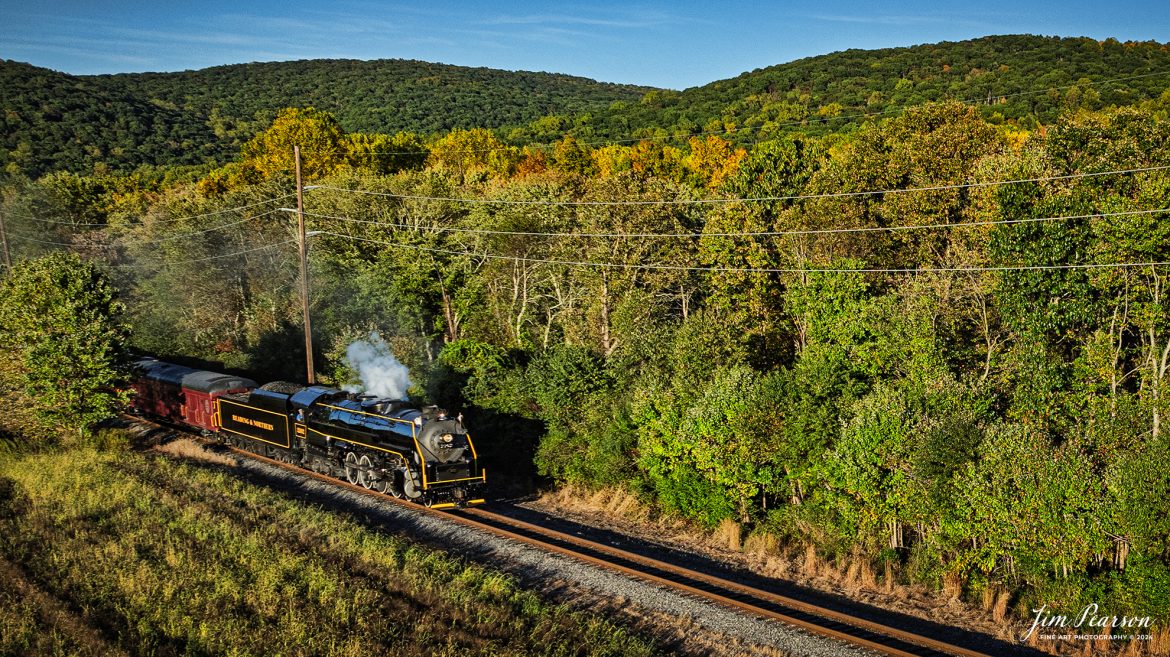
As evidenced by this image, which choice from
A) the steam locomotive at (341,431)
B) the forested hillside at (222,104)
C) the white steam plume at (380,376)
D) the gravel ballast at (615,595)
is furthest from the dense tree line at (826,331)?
the forested hillside at (222,104)

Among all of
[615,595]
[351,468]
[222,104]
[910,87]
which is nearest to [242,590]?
[615,595]

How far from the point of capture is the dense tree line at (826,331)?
17734 millimetres

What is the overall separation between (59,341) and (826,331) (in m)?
27.0

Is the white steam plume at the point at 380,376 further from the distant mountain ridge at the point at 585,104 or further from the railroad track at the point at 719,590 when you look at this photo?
the distant mountain ridge at the point at 585,104

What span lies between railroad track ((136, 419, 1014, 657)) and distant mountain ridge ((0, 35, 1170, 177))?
57.8m

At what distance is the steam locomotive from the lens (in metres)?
21.4

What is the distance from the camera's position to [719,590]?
651 inches

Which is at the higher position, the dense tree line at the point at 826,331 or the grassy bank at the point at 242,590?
the dense tree line at the point at 826,331

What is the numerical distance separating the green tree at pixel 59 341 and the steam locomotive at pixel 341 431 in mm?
3488
